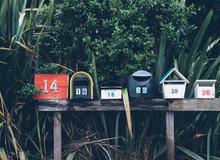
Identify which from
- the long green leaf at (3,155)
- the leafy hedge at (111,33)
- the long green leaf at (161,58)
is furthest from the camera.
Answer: the long green leaf at (161,58)

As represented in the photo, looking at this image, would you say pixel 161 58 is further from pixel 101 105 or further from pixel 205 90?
pixel 101 105

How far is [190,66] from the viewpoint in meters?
5.43

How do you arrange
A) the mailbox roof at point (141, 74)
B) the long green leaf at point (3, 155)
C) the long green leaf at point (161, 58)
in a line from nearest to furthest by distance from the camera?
the long green leaf at point (3, 155) → the mailbox roof at point (141, 74) → the long green leaf at point (161, 58)

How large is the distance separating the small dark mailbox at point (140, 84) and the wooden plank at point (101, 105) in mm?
95

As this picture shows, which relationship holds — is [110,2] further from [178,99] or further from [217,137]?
[217,137]

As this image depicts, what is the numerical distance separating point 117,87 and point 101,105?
24cm

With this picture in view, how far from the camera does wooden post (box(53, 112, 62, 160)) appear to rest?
198 inches

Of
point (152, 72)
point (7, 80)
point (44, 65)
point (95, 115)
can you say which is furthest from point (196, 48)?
point (7, 80)

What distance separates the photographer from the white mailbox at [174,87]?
16.4ft

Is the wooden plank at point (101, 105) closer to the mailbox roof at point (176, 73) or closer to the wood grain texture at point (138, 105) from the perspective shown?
the wood grain texture at point (138, 105)

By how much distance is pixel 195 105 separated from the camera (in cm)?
507

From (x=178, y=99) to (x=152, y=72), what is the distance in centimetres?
47

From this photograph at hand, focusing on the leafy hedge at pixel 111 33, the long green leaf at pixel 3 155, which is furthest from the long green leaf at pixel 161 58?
the long green leaf at pixel 3 155

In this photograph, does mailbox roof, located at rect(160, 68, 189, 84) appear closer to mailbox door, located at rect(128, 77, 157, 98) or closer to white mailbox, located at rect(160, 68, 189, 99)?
white mailbox, located at rect(160, 68, 189, 99)
